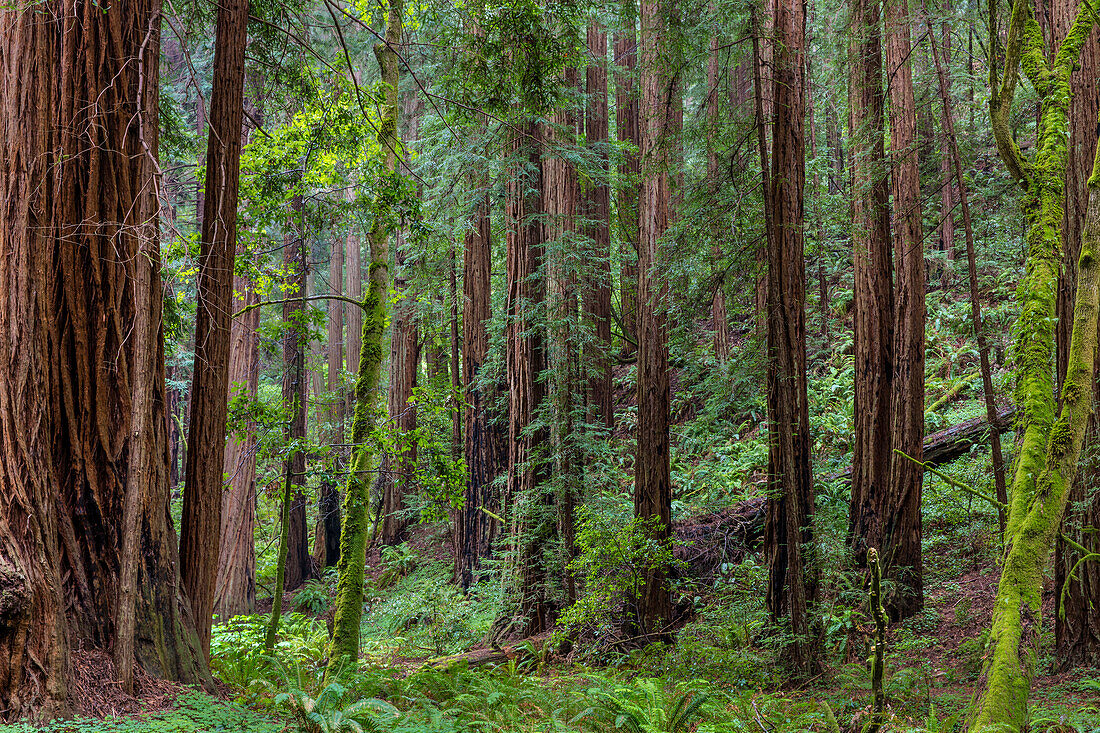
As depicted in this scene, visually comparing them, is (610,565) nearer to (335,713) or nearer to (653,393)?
(653,393)

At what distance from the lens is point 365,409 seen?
704 cm

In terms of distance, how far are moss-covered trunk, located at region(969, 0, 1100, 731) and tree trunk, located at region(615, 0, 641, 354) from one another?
6.54 m

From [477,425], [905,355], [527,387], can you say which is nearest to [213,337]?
[527,387]

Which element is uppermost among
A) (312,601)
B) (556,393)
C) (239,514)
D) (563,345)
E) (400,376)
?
(400,376)

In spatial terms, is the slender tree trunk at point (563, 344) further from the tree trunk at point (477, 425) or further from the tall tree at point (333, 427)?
the tall tree at point (333, 427)

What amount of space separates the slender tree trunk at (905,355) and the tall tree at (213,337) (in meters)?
7.12

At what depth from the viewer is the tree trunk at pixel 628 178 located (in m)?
12.3

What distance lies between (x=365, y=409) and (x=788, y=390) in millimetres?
4246

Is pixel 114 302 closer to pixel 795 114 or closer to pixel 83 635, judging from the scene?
pixel 83 635

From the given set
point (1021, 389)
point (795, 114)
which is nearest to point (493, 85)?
point (795, 114)

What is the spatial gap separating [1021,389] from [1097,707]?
2541 mm

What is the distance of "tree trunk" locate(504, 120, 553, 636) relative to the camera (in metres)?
9.41

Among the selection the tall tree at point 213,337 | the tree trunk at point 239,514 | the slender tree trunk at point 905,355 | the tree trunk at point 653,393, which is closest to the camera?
the tall tree at point 213,337

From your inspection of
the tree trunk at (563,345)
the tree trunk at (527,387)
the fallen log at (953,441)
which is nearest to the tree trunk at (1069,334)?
the fallen log at (953,441)
